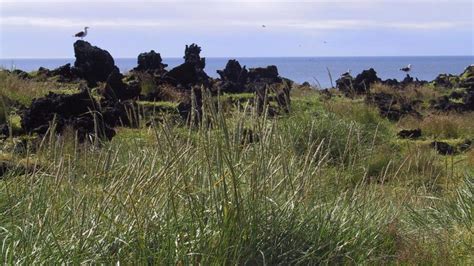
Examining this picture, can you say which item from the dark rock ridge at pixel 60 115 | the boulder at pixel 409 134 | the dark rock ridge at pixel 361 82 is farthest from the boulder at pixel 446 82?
the dark rock ridge at pixel 60 115

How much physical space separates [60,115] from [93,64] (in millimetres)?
8169

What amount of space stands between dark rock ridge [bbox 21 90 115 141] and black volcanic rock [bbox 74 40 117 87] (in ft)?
21.6

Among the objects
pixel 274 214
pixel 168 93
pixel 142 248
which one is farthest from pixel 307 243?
pixel 168 93

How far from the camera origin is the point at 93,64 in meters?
22.4

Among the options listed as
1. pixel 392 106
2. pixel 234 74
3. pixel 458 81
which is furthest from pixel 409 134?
pixel 458 81

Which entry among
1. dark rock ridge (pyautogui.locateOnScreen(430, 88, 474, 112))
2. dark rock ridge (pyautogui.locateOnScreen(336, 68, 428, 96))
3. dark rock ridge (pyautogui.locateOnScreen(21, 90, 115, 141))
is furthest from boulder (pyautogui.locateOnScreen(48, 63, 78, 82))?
dark rock ridge (pyautogui.locateOnScreen(430, 88, 474, 112))

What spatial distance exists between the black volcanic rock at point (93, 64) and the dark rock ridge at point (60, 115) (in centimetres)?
659

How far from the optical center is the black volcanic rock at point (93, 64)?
22.2 meters

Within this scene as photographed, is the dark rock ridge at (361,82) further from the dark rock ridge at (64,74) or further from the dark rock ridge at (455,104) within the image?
the dark rock ridge at (64,74)

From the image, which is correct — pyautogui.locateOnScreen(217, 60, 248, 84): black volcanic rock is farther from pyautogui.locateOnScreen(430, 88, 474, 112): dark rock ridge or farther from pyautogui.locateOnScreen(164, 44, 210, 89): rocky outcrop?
pyautogui.locateOnScreen(430, 88, 474, 112): dark rock ridge

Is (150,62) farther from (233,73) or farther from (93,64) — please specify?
(93,64)

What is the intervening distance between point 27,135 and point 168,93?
6.37 m

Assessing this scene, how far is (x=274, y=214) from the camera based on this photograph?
18.8 ft

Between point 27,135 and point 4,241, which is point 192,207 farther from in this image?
point 27,135
